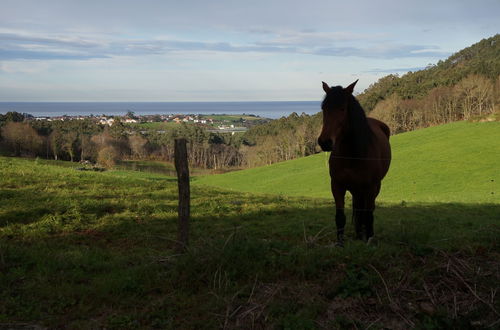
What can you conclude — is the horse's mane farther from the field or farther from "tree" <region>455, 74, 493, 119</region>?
"tree" <region>455, 74, 493, 119</region>

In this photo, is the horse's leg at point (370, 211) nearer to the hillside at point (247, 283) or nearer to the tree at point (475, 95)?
the hillside at point (247, 283)

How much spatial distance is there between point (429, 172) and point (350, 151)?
3227 centimetres

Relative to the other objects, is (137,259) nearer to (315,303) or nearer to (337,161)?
(315,303)

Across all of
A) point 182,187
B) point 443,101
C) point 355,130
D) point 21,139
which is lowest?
point 21,139

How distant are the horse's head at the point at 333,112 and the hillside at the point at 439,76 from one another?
3293 inches

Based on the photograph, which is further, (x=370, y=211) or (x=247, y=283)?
(x=370, y=211)

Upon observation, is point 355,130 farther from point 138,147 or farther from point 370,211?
point 138,147

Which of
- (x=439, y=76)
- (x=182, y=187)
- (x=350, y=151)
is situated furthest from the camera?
(x=439, y=76)

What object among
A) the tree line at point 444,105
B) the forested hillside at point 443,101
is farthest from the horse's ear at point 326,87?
the tree line at point 444,105

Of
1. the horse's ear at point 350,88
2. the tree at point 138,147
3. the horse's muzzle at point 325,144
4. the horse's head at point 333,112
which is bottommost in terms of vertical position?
the tree at point 138,147

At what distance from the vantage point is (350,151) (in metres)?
6.35

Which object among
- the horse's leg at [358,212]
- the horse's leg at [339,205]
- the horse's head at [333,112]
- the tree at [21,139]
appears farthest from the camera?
the tree at [21,139]

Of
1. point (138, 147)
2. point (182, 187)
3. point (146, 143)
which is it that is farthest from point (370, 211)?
point (146, 143)

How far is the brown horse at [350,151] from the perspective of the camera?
18.9 ft
